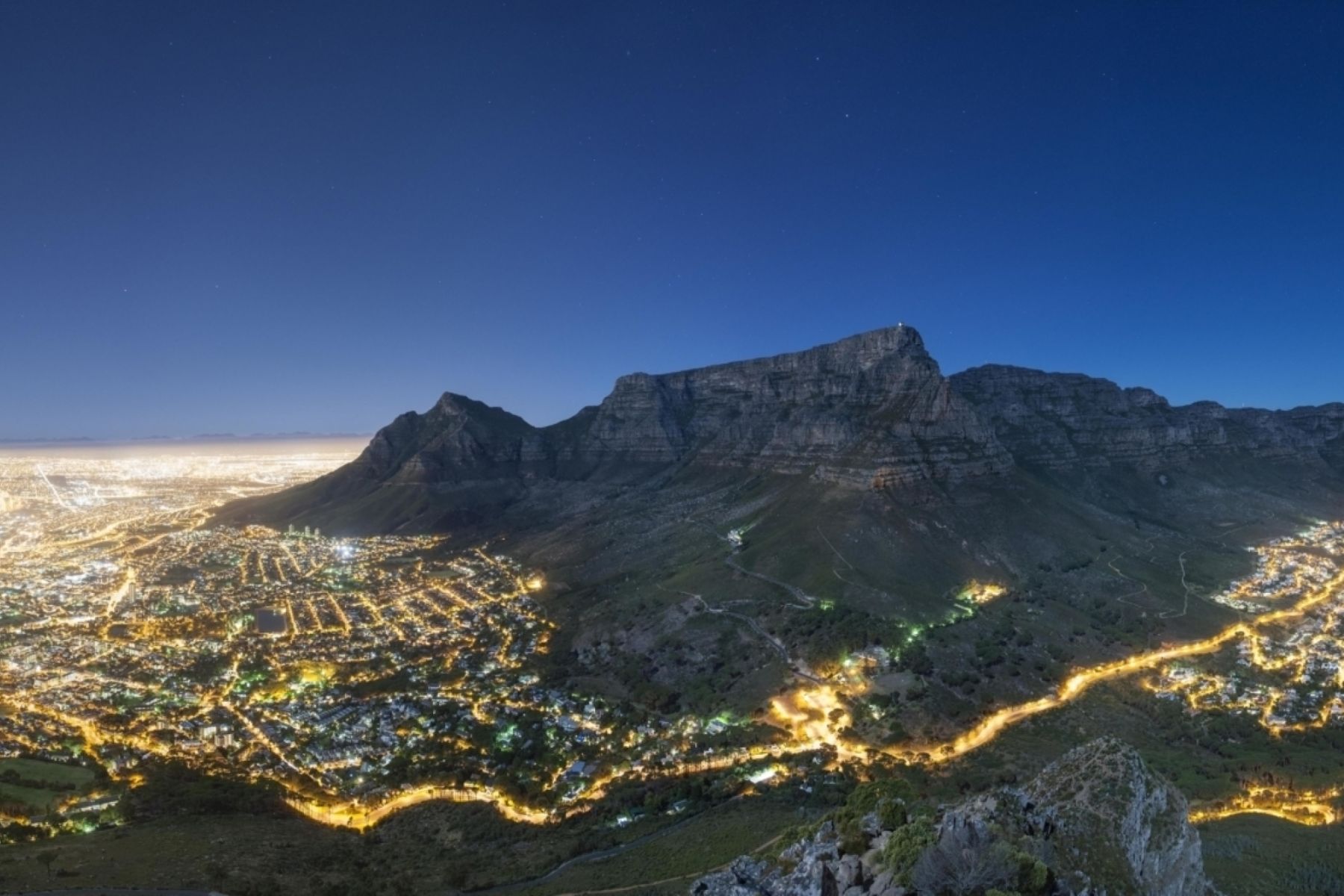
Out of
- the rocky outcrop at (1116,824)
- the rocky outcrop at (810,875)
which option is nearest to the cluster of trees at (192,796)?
the rocky outcrop at (810,875)

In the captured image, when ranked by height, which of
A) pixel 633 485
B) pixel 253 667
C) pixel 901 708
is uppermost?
pixel 633 485

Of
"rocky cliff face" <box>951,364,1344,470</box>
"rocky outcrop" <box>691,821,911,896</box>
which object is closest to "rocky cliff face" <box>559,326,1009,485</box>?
"rocky cliff face" <box>951,364,1344,470</box>

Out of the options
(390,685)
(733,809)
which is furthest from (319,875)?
(390,685)

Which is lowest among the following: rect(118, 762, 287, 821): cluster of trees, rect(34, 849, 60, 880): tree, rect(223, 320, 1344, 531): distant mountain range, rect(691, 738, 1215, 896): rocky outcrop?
rect(118, 762, 287, 821): cluster of trees

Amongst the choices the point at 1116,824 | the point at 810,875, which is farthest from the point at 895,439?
the point at 810,875

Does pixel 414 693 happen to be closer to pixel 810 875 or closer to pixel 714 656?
pixel 714 656

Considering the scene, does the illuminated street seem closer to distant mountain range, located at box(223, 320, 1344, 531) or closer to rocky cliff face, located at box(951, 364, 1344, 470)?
distant mountain range, located at box(223, 320, 1344, 531)

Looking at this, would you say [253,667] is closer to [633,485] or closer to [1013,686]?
[1013,686]

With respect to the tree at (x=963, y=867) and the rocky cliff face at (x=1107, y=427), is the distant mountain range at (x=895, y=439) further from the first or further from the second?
the tree at (x=963, y=867)
